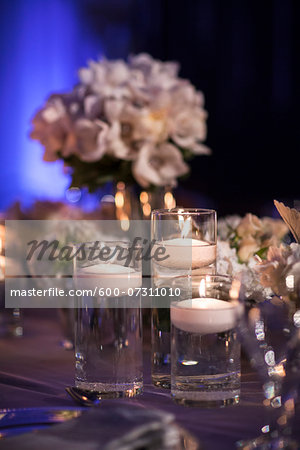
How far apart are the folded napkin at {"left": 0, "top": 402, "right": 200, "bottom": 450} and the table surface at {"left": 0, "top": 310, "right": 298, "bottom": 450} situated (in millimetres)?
96

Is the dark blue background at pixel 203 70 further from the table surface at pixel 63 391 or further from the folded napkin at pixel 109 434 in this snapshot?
the folded napkin at pixel 109 434

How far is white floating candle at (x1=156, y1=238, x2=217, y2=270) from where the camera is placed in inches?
30.5

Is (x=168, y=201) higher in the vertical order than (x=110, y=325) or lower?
higher

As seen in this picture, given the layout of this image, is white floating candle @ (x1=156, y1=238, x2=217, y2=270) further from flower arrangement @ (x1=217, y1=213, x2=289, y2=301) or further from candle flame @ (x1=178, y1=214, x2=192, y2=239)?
flower arrangement @ (x1=217, y1=213, x2=289, y2=301)

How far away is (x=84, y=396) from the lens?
72 cm

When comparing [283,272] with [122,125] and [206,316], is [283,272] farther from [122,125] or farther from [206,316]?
[122,125]

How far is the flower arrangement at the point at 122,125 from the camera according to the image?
1273 millimetres

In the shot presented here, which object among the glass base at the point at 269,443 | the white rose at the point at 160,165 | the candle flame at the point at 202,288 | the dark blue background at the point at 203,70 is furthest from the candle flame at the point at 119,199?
the dark blue background at the point at 203,70

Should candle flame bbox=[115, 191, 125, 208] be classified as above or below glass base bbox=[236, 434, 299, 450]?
above

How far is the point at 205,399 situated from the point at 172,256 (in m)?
0.20

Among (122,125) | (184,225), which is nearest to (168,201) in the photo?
(122,125)

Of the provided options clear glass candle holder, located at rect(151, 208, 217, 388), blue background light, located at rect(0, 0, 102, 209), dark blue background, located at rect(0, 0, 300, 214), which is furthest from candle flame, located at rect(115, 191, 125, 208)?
blue background light, located at rect(0, 0, 102, 209)

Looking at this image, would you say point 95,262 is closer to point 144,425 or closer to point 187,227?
point 187,227

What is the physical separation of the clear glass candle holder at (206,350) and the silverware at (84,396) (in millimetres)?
99
